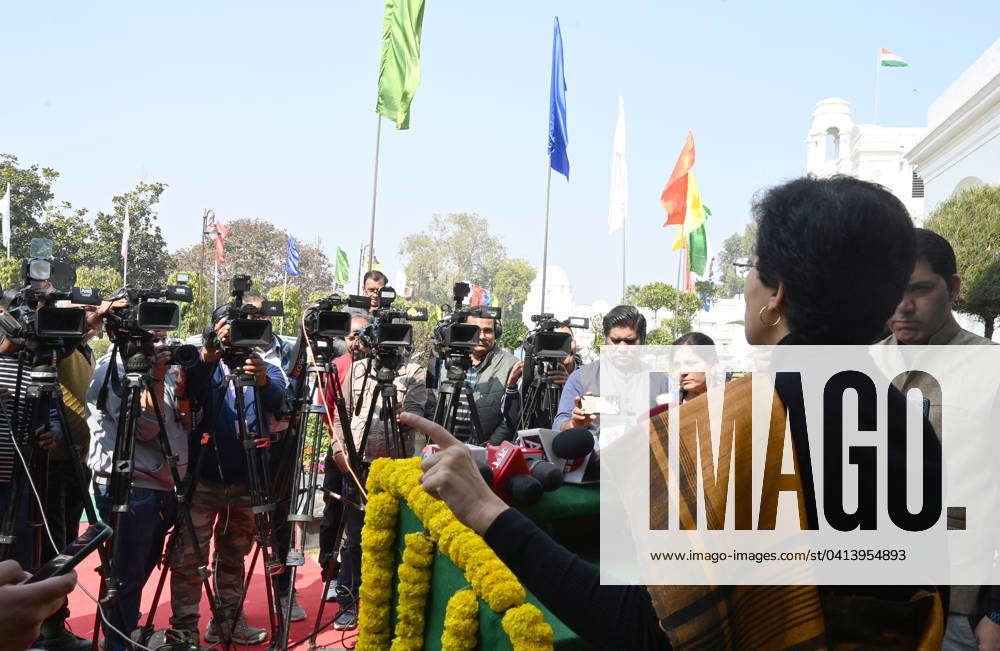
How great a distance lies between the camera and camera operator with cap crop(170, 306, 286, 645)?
3689 mm

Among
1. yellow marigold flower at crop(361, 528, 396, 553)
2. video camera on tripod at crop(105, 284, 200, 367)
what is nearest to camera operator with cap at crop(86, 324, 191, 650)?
video camera on tripod at crop(105, 284, 200, 367)

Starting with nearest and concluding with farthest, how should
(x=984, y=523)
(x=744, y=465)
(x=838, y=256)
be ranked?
(x=744, y=465) < (x=838, y=256) < (x=984, y=523)

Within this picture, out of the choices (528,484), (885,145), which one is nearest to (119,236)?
(885,145)

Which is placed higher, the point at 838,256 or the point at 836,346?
the point at 838,256

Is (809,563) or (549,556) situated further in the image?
(549,556)

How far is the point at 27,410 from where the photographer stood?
3229 millimetres

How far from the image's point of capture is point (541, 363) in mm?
4621

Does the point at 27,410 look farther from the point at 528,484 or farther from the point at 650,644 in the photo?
the point at 650,644

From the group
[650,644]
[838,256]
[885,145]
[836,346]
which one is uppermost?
[885,145]

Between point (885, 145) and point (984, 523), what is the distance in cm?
3437

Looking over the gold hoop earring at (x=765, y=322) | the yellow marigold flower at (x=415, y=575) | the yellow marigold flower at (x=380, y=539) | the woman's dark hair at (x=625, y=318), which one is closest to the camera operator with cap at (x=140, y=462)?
the yellow marigold flower at (x=380, y=539)

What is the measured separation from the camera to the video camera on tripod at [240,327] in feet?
11.1

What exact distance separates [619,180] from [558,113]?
18.4 ft

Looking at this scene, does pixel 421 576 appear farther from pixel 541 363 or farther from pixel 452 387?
pixel 541 363
